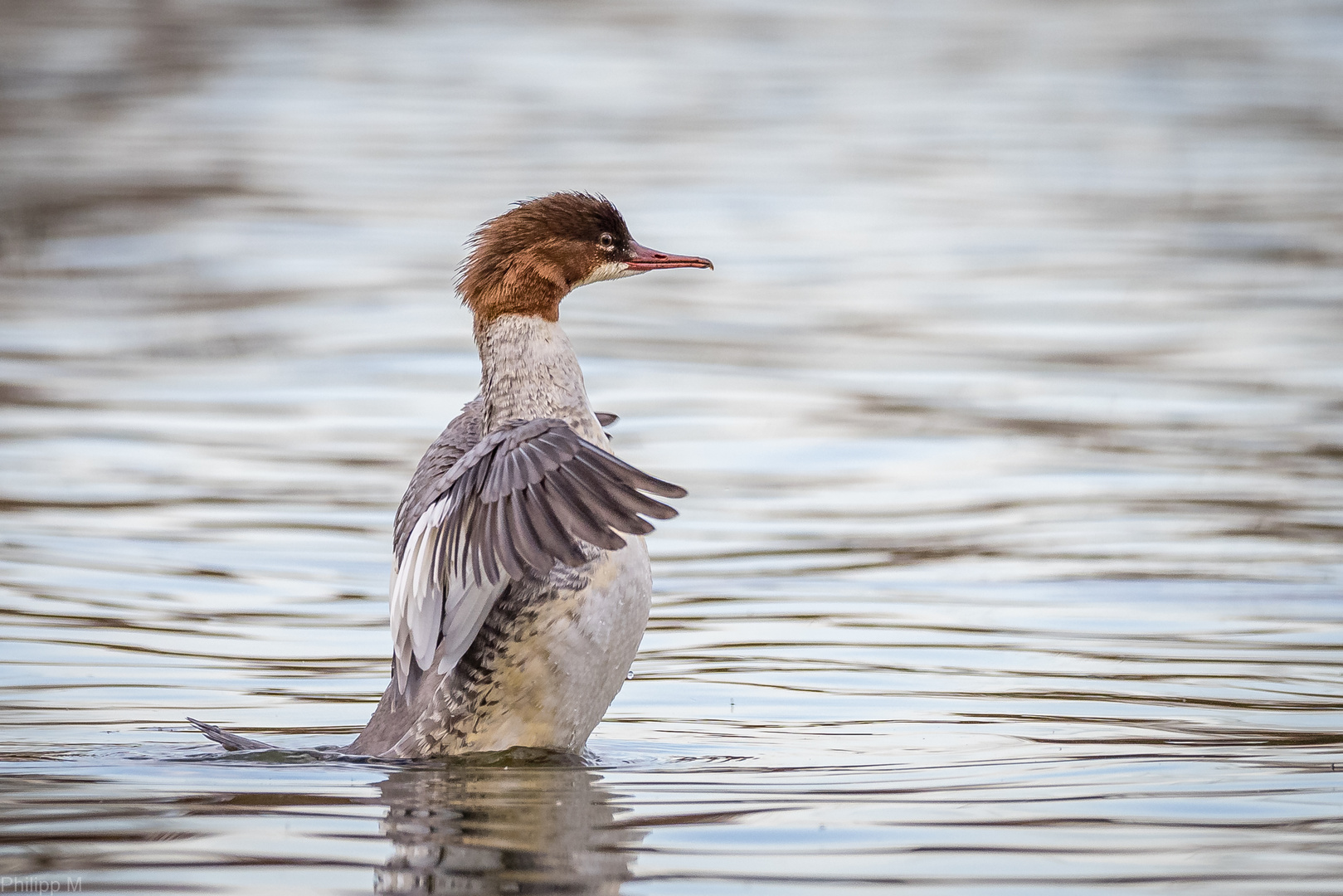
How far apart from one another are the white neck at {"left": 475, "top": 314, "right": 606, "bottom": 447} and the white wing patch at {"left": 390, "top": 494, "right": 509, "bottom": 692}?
18.0 inches

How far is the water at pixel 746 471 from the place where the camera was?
483 centimetres

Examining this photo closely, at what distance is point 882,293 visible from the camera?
13.9 metres

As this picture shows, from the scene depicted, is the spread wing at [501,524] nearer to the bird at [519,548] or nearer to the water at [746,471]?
the bird at [519,548]

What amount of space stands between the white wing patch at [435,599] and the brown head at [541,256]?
78cm

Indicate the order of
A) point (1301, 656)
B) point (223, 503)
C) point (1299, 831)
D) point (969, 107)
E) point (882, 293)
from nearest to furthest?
point (1299, 831), point (1301, 656), point (223, 503), point (882, 293), point (969, 107)

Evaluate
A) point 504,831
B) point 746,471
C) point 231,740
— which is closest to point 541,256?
point 231,740

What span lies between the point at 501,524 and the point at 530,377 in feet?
2.72

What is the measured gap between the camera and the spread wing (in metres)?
5.11

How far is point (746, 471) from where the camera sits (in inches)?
384

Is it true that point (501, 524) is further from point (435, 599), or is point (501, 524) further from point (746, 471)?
point (746, 471)

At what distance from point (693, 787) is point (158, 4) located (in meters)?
24.2

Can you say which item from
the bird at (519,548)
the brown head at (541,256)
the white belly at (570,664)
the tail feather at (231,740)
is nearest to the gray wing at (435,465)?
the bird at (519,548)

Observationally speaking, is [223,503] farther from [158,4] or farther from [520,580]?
[158,4]

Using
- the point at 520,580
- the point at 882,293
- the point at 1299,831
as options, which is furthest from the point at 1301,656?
the point at 882,293
